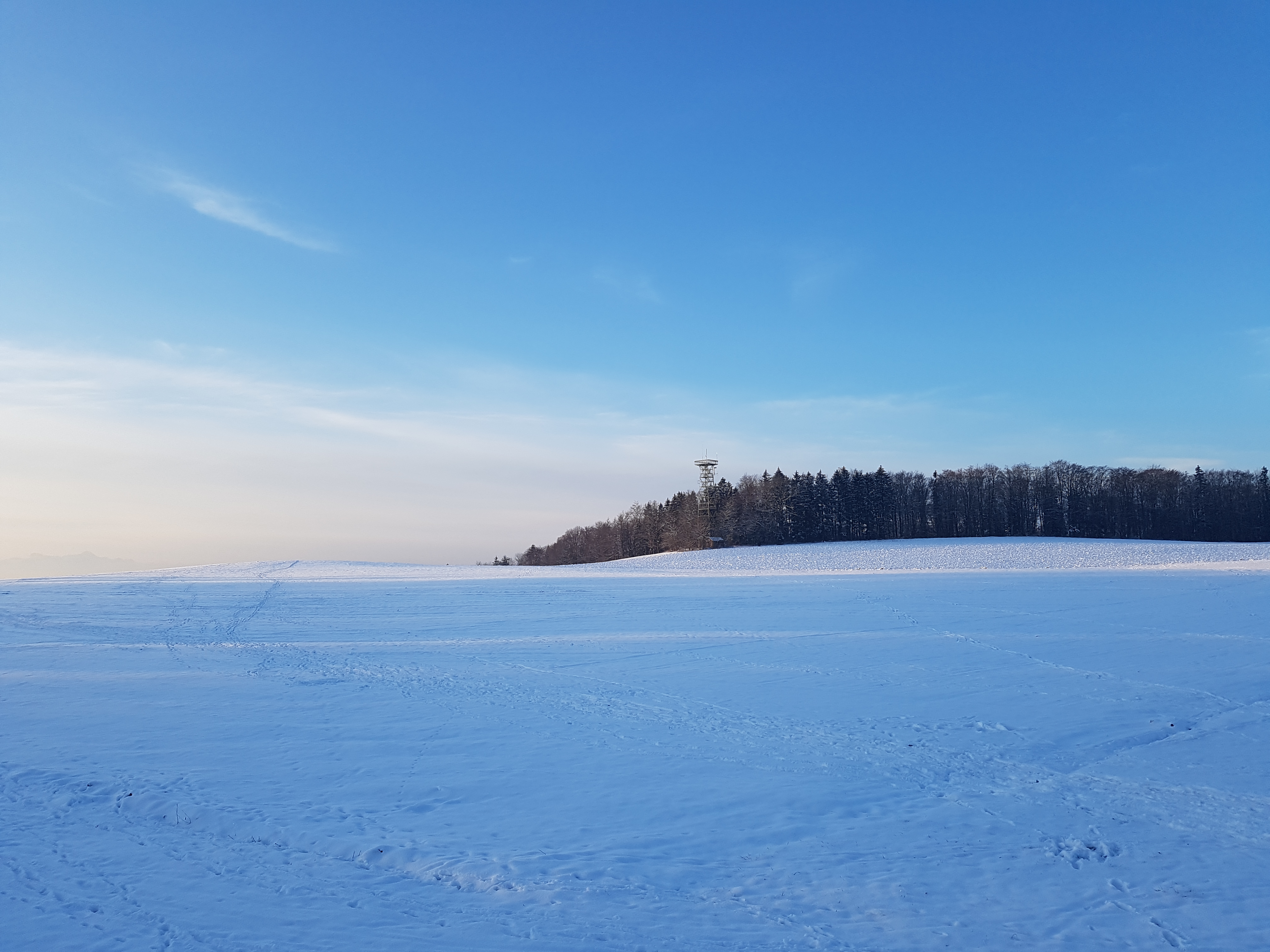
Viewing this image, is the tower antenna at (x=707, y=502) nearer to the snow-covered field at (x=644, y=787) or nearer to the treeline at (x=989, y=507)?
the treeline at (x=989, y=507)

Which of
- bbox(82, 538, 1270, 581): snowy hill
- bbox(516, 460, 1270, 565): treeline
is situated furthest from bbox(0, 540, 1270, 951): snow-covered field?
bbox(516, 460, 1270, 565): treeline

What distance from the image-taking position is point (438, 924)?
6535 mm

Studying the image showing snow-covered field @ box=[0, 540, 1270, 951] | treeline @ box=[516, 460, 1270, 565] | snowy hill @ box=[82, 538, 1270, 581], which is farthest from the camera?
treeline @ box=[516, 460, 1270, 565]

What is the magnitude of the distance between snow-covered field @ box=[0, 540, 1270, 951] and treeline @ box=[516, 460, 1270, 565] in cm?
5830

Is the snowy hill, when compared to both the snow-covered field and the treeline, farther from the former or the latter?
the snow-covered field

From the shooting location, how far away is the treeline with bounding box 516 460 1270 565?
7919 centimetres

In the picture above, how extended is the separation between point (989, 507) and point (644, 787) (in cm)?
8701

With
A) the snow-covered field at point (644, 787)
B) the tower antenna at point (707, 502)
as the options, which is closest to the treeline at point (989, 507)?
the tower antenna at point (707, 502)

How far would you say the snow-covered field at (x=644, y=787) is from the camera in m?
6.66

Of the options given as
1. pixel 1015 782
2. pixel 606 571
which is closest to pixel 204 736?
pixel 1015 782

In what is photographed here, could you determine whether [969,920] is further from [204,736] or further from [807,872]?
[204,736]

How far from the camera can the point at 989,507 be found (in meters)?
86.0

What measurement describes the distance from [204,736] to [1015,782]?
1251 cm

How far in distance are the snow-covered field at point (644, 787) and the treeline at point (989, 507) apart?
2295 inches
